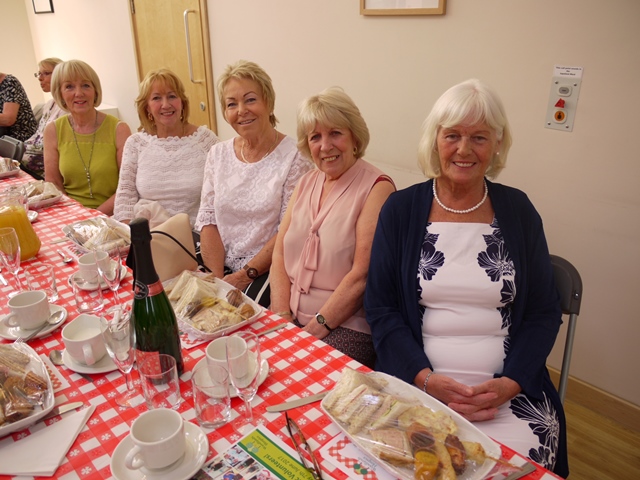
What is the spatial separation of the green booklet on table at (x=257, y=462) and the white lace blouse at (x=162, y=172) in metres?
1.78

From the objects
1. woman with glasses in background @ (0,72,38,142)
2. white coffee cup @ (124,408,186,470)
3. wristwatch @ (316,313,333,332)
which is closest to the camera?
white coffee cup @ (124,408,186,470)

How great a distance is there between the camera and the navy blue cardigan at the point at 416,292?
1.37m

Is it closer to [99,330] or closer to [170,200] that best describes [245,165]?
[170,200]

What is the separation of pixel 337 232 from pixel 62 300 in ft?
2.92

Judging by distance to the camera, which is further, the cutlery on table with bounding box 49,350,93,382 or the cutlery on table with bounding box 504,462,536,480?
the cutlery on table with bounding box 49,350,93,382

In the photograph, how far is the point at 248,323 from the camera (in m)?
1.31

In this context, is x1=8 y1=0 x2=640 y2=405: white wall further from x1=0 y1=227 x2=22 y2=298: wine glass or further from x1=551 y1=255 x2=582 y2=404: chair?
x1=0 y1=227 x2=22 y2=298: wine glass

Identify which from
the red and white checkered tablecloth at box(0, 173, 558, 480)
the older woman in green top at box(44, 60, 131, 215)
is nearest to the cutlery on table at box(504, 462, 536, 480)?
the red and white checkered tablecloth at box(0, 173, 558, 480)

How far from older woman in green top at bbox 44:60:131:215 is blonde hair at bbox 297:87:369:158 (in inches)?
63.2

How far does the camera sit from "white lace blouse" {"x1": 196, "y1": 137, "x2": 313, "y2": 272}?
207cm

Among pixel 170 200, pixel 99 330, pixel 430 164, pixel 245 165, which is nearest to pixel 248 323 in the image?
pixel 99 330

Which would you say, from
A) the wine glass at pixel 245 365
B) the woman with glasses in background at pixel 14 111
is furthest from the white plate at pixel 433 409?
the woman with glasses in background at pixel 14 111

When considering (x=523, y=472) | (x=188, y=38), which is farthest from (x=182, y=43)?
(x=523, y=472)

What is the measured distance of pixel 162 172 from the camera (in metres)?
2.47
